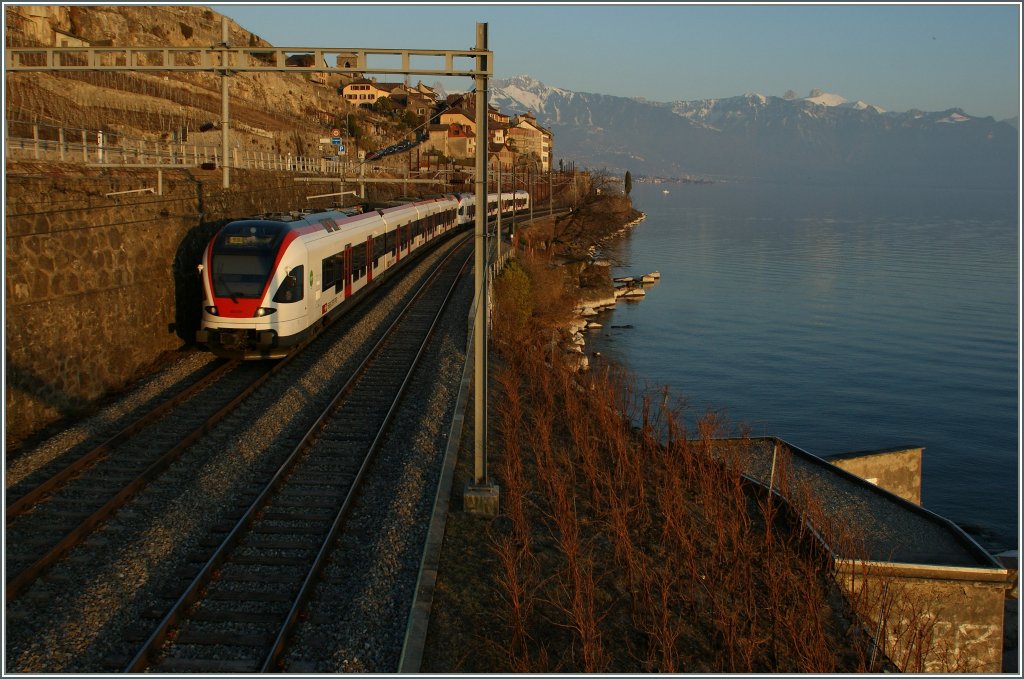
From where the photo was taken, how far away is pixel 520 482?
13.4 meters

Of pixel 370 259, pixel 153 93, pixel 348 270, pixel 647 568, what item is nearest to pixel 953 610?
pixel 647 568

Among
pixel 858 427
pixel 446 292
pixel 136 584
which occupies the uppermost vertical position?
pixel 446 292

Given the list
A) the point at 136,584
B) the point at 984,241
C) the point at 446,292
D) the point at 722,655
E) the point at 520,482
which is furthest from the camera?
the point at 984,241

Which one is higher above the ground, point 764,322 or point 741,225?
point 741,225

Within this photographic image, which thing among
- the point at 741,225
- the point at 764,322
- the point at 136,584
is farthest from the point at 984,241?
the point at 136,584

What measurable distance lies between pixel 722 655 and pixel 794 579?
7.50 ft

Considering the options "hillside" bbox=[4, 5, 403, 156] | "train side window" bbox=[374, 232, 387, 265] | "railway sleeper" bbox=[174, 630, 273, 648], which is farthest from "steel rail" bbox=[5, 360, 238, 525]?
"hillside" bbox=[4, 5, 403, 156]

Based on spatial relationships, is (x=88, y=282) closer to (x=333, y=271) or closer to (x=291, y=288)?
(x=291, y=288)

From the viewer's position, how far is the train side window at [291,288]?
1776 cm

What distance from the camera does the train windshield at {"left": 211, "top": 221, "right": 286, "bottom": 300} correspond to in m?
17.5

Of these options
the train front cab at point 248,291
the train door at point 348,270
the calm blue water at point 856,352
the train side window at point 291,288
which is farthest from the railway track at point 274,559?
the calm blue water at point 856,352

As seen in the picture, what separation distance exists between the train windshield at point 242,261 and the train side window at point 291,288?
382 millimetres

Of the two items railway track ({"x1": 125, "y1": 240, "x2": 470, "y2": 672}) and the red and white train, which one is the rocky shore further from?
railway track ({"x1": 125, "y1": 240, "x2": 470, "y2": 672})

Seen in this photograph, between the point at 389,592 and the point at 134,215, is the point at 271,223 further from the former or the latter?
the point at 389,592
